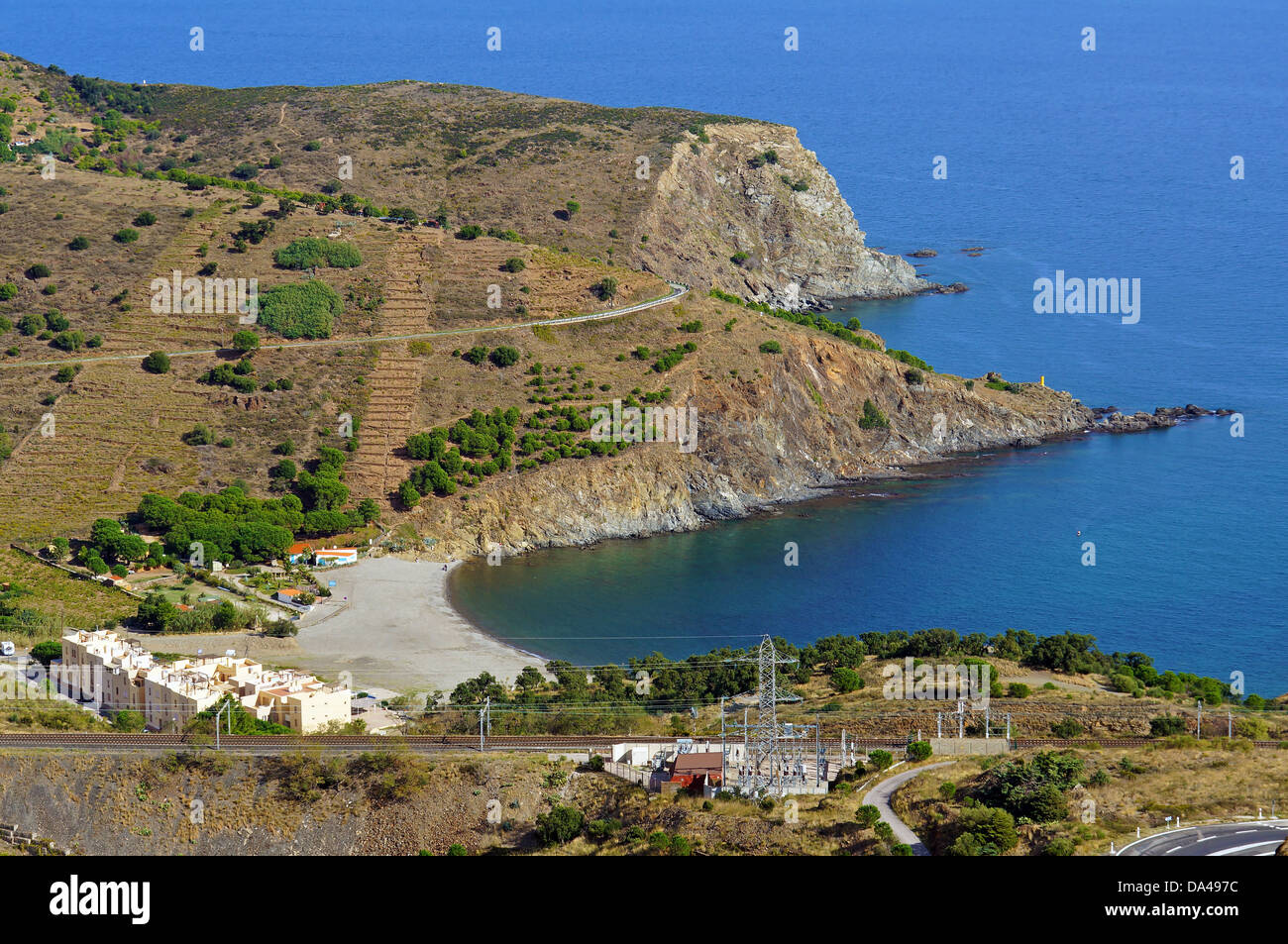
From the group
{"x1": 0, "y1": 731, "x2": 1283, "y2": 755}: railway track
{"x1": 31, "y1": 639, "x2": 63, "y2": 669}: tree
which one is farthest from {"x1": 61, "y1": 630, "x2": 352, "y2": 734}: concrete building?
{"x1": 0, "y1": 731, "x2": 1283, "y2": 755}: railway track

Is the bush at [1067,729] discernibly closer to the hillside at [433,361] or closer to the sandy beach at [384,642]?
the sandy beach at [384,642]

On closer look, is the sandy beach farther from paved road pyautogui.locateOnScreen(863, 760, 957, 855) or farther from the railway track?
paved road pyautogui.locateOnScreen(863, 760, 957, 855)

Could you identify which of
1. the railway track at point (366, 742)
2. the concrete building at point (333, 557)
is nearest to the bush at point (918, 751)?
the railway track at point (366, 742)

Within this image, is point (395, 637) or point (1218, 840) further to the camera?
point (395, 637)

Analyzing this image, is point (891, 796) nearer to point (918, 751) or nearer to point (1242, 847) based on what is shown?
point (918, 751)

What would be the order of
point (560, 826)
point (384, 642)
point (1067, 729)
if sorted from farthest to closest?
point (384, 642) < point (1067, 729) < point (560, 826)

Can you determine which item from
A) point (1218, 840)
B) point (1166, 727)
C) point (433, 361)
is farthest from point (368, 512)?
point (1218, 840)
